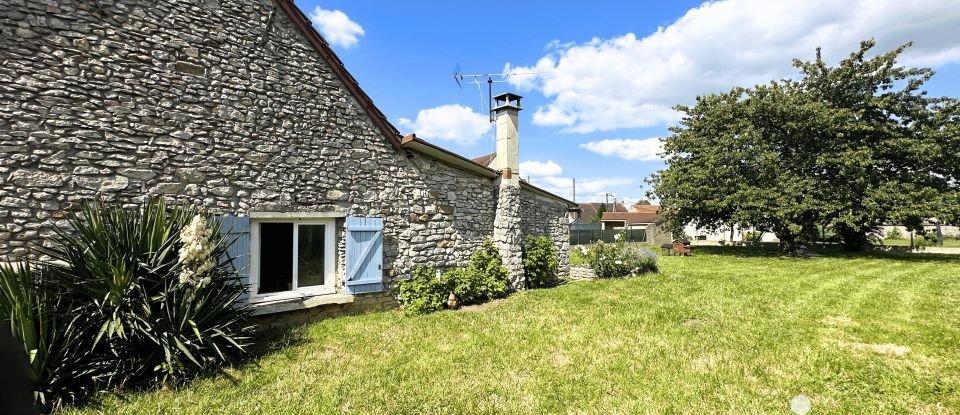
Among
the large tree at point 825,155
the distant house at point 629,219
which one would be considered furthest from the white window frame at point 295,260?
the distant house at point 629,219

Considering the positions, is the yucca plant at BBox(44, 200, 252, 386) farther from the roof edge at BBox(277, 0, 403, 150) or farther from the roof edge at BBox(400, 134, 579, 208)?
the roof edge at BBox(400, 134, 579, 208)

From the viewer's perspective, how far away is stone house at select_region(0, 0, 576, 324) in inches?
218

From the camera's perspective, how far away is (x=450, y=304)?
8.61m

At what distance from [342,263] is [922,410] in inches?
300

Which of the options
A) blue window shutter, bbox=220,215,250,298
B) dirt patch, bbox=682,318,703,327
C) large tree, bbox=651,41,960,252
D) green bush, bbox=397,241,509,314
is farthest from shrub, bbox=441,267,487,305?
large tree, bbox=651,41,960,252

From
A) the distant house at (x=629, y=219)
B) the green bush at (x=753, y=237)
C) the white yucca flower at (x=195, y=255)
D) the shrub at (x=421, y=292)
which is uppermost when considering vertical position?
the distant house at (x=629, y=219)

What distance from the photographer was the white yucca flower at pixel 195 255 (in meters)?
5.04

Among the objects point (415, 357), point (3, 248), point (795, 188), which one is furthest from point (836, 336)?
point (795, 188)

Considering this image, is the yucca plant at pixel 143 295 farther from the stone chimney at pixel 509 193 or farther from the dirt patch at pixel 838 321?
the dirt patch at pixel 838 321

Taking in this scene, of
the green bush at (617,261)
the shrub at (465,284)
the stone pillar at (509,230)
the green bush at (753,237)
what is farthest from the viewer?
the green bush at (753,237)

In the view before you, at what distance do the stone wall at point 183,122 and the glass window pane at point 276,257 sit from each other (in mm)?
415

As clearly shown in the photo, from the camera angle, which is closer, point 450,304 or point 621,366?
point 621,366

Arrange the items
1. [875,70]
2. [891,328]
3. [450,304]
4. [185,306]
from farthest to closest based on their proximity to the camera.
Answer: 1. [875,70]
2. [450,304]
3. [891,328]
4. [185,306]

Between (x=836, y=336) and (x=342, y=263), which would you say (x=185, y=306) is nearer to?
(x=342, y=263)
